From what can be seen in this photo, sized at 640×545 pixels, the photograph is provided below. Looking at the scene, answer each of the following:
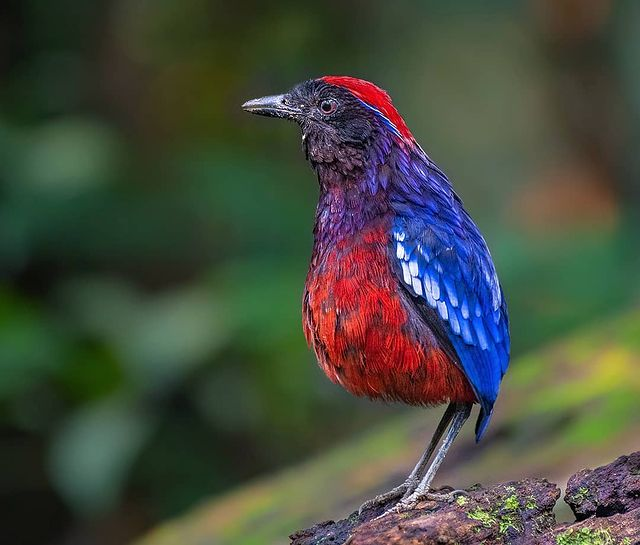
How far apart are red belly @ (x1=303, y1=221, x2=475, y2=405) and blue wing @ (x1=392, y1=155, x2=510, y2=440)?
0.22ft

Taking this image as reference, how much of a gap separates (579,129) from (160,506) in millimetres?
5255

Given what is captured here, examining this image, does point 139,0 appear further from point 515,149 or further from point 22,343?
point 515,149

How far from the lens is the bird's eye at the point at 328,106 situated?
447cm

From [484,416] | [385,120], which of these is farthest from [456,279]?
[385,120]

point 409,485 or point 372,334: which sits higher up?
point 372,334

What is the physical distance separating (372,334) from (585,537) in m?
1.03

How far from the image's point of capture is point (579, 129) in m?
10.4

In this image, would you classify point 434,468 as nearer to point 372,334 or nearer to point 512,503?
point 512,503

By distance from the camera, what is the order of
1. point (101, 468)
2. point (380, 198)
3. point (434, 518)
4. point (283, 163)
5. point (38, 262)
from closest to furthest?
point (434, 518), point (380, 198), point (101, 468), point (38, 262), point (283, 163)

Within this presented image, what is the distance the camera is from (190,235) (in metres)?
9.31

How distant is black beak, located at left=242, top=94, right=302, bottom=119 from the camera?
455 cm

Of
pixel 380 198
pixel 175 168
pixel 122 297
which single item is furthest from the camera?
pixel 175 168

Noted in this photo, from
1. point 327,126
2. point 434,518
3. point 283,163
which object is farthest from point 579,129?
point 434,518

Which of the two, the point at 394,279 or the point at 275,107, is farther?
the point at 275,107
